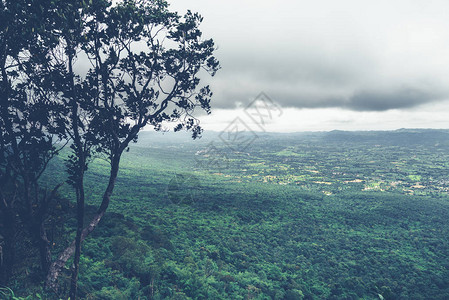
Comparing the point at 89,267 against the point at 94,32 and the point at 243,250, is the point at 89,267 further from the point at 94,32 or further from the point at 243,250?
the point at 243,250

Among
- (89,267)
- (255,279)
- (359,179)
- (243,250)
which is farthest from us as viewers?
(359,179)

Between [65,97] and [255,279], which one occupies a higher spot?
[65,97]

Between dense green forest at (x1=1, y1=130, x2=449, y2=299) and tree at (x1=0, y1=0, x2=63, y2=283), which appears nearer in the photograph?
tree at (x1=0, y1=0, x2=63, y2=283)

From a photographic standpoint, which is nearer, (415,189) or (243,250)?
(243,250)

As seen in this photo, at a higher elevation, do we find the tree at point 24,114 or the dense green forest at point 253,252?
the tree at point 24,114

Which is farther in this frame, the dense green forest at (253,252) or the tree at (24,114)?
the dense green forest at (253,252)

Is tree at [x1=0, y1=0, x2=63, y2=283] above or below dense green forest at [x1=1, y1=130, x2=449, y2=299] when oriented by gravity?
above

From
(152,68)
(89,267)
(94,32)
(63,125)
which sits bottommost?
(89,267)

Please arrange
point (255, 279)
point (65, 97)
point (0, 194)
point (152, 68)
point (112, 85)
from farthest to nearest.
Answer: point (255, 279), point (152, 68), point (112, 85), point (65, 97), point (0, 194)

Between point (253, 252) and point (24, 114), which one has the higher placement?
point (24, 114)

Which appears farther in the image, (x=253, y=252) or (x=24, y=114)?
(x=253, y=252)

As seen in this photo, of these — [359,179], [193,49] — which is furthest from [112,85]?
[359,179]
